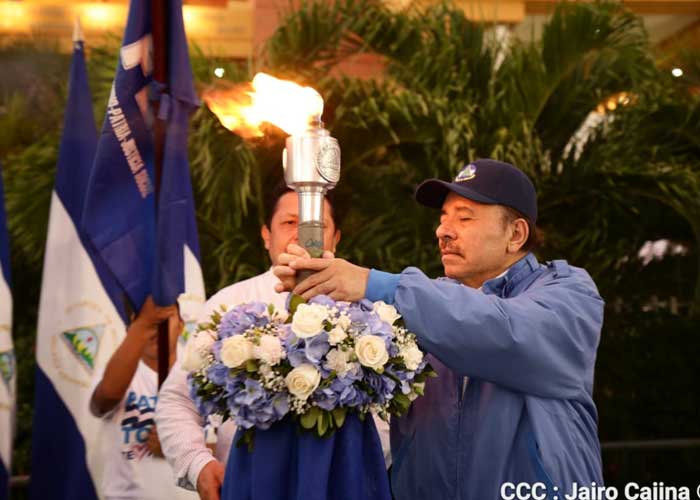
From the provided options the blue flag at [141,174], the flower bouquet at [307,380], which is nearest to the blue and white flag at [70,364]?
the blue flag at [141,174]

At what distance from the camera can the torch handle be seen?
2418 mm

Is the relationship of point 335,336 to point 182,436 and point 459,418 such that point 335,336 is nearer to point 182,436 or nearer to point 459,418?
point 459,418

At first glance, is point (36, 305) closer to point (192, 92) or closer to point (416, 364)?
→ point (192, 92)

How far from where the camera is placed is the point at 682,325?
22.7ft

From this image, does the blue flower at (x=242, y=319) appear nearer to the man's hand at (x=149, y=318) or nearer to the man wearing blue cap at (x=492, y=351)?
the man wearing blue cap at (x=492, y=351)

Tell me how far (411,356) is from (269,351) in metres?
Result: 0.38

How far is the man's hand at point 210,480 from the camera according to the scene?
301cm

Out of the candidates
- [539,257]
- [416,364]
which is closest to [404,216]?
[539,257]

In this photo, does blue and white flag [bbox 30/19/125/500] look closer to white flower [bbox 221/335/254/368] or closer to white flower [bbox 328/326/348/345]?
white flower [bbox 221/335/254/368]

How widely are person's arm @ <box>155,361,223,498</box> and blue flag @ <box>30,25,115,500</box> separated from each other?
169 cm

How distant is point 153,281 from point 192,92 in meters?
0.91

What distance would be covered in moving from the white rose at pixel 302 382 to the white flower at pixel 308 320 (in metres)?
0.09

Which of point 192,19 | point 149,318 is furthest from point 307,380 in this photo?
point 192,19

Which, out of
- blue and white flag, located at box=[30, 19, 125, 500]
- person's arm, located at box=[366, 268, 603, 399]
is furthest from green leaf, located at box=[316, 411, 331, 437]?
blue and white flag, located at box=[30, 19, 125, 500]
